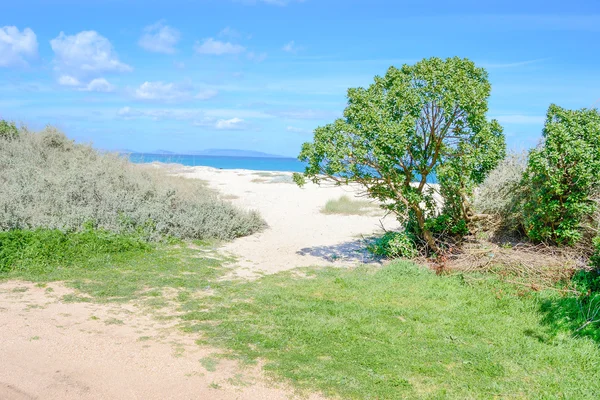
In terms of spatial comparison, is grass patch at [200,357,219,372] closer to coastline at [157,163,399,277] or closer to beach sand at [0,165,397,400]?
beach sand at [0,165,397,400]

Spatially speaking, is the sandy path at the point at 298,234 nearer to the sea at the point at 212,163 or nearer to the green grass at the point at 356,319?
the green grass at the point at 356,319

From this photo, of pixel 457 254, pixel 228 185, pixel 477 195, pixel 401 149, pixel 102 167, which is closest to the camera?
pixel 401 149

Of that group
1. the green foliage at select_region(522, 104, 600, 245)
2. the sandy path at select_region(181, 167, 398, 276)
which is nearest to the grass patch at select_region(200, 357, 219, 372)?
the sandy path at select_region(181, 167, 398, 276)

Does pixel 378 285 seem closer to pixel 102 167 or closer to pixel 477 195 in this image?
pixel 477 195

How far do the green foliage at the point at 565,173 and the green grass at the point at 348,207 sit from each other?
336 inches

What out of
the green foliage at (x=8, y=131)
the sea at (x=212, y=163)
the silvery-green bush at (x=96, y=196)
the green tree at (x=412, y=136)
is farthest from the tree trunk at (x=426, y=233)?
the green foliage at (x=8, y=131)

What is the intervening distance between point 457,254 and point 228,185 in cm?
1706

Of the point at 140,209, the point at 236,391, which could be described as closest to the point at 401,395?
the point at 236,391

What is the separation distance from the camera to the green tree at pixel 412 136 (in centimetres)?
895

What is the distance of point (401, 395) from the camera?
4.76 meters

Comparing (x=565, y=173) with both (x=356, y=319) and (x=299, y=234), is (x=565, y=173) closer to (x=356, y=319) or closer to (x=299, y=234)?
(x=356, y=319)

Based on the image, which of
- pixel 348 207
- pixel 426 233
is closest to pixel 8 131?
pixel 348 207

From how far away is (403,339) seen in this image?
614 cm

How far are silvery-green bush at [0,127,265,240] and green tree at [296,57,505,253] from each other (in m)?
3.86
